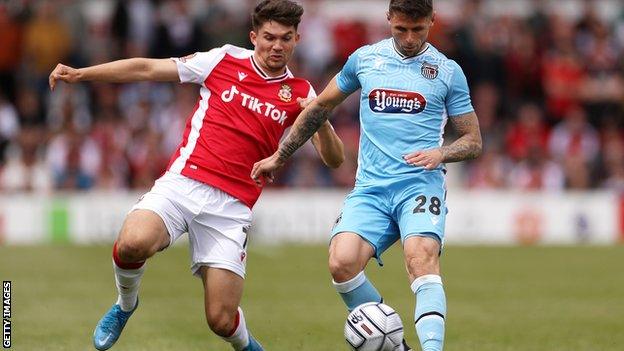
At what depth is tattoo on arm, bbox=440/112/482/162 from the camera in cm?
873

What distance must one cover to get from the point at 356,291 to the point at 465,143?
128cm

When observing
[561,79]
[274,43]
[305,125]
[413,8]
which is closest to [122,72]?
[274,43]

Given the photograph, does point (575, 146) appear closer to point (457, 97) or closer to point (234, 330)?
point (457, 97)

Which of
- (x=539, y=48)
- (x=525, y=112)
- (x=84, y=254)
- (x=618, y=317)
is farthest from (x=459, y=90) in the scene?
(x=539, y=48)

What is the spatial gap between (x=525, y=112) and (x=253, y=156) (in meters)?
15.8

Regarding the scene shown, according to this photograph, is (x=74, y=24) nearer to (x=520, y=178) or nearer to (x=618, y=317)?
(x=520, y=178)

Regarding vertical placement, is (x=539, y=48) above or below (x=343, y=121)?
above

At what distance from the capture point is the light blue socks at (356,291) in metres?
8.85

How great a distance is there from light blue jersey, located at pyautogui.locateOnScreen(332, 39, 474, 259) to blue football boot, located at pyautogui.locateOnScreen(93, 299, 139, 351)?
1.76 m

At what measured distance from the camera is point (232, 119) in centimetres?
927

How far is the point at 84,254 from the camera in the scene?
65.1 feet

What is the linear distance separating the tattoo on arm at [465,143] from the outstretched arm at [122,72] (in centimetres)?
205

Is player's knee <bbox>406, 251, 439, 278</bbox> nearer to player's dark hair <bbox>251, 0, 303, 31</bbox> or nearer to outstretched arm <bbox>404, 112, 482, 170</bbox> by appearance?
outstretched arm <bbox>404, 112, 482, 170</bbox>

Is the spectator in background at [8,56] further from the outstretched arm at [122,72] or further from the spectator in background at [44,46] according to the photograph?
the outstretched arm at [122,72]
